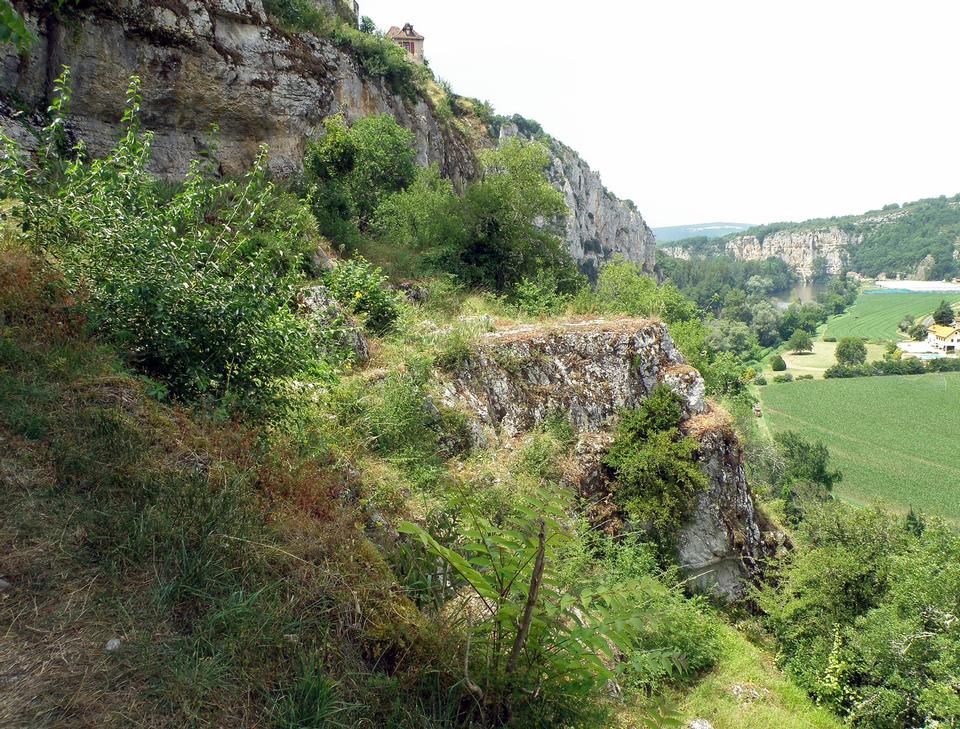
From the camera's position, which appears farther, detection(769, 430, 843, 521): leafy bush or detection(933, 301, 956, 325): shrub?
detection(933, 301, 956, 325): shrub

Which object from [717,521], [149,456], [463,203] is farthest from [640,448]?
[149,456]

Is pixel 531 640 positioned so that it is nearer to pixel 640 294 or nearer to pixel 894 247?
pixel 640 294

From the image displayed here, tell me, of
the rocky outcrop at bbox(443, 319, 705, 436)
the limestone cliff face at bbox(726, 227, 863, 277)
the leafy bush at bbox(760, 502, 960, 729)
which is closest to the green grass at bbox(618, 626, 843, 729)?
the leafy bush at bbox(760, 502, 960, 729)

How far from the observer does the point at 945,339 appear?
303 feet

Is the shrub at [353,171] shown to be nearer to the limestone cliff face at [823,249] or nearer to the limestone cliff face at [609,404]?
the limestone cliff face at [609,404]

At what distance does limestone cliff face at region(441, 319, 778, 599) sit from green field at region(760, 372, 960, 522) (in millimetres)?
24974

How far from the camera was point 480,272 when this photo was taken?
52.3 feet

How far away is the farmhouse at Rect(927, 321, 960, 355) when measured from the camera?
91.4 metres

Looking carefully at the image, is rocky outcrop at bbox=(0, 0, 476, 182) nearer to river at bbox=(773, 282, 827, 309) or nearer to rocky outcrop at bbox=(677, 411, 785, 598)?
rocky outcrop at bbox=(677, 411, 785, 598)

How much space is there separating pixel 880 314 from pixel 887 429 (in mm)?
86121

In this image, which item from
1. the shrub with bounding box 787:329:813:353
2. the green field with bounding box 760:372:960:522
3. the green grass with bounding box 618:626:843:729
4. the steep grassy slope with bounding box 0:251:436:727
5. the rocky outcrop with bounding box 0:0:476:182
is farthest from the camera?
the shrub with bounding box 787:329:813:353

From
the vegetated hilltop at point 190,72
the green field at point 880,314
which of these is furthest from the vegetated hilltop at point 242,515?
the green field at point 880,314

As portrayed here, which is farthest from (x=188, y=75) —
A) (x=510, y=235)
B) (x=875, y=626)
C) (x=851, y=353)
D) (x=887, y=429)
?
(x=851, y=353)

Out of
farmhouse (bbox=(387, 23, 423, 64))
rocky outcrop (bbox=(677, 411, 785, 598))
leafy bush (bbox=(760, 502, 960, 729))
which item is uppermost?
farmhouse (bbox=(387, 23, 423, 64))
